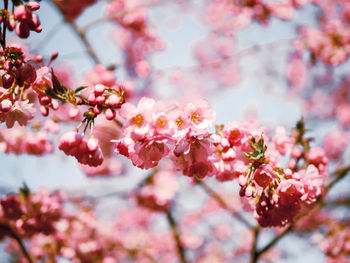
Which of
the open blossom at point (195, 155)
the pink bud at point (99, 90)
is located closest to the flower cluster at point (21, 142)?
the pink bud at point (99, 90)

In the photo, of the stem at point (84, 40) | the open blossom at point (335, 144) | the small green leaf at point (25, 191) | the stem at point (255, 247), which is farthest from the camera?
the open blossom at point (335, 144)


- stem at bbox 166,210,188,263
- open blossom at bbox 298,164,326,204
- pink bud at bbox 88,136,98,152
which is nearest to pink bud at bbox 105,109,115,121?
pink bud at bbox 88,136,98,152

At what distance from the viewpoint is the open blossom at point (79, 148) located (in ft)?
5.01

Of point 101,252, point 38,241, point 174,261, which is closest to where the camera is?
point 38,241

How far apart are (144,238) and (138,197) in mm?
3184

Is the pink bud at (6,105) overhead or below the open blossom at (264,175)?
overhead

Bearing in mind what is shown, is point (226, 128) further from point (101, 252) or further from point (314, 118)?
point (314, 118)

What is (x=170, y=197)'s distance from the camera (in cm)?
467

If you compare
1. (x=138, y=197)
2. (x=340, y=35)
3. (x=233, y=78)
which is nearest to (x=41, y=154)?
(x=138, y=197)

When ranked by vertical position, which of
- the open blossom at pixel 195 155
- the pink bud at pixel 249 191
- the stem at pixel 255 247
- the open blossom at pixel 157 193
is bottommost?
the open blossom at pixel 157 193

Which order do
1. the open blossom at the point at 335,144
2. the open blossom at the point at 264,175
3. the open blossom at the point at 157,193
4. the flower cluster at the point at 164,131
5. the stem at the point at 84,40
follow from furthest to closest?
the open blossom at the point at 335,144, the open blossom at the point at 157,193, the stem at the point at 84,40, the open blossom at the point at 264,175, the flower cluster at the point at 164,131

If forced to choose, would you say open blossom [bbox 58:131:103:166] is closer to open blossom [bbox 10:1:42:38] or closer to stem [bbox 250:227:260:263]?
open blossom [bbox 10:1:42:38]

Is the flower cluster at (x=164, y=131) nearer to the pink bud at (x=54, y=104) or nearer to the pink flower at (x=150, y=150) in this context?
the pink flower at (x=150, y=150)

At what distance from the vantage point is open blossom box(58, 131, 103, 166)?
1526 millimetres
